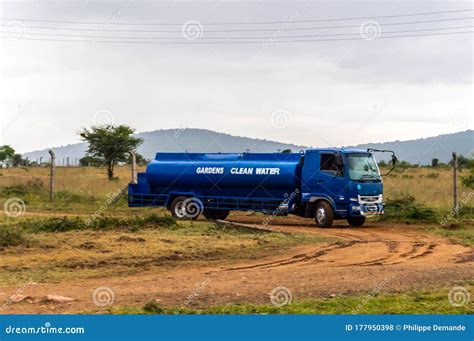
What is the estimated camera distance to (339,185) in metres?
22.8

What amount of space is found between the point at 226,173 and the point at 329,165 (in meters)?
3.98

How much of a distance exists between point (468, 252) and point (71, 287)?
9.94 meters

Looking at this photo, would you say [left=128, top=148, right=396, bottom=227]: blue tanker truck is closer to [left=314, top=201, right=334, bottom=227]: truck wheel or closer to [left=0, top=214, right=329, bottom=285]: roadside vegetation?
[left=314, top=201, right=334, bottom=227]: truck wheel

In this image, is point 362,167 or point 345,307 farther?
point 362,167

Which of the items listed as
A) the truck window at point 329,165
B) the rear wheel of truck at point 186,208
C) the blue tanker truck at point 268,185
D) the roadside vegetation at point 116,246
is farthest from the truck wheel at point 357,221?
the rear wheel of truck at point 186,208

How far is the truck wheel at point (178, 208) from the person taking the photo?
25828 millimetres

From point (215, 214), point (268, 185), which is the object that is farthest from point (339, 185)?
point (215, 214)

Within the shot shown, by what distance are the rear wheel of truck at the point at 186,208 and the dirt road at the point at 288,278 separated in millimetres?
8439

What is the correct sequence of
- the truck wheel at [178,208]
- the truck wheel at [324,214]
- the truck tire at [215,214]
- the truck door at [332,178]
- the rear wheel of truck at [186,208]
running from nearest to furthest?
the truck door at [332,178] → the truck wheel at [324,214] → the rear wheel of truck at [186,208] → the truck wheel at [178,208] → the truck tire at [215,214]

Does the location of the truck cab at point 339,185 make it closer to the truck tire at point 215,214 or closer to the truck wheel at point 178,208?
the truck tire at point 215,214

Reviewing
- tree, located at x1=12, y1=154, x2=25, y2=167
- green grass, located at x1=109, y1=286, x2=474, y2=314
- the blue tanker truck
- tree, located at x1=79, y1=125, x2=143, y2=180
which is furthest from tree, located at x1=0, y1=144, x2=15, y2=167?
green grass, located at x1=109, y1=286, x2=474, y2=314

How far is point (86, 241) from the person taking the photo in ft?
55.9

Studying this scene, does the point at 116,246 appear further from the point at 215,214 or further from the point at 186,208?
the point at 215,214

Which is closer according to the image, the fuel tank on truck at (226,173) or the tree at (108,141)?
the fuel tank on truck at (226,173)
